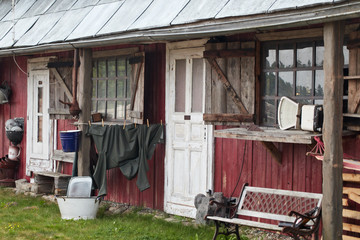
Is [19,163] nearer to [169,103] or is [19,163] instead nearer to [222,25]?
[169,103]

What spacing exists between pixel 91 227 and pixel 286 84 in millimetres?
3559

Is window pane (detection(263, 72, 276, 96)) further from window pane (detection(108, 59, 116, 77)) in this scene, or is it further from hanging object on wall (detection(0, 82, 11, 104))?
hanging object on wall (detection(0, 82, 11, 104))

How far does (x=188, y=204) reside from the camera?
9.05 meters

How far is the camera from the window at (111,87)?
9.96 meters

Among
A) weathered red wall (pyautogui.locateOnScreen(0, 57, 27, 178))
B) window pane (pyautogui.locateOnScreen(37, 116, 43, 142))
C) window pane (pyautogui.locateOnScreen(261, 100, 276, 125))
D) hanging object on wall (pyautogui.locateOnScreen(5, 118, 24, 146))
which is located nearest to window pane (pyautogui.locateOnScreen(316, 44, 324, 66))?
window pane (pyautogui.locateOnScreen(261, 100, 276, 125))

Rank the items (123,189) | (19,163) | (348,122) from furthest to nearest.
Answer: (19,163) → (123,189) → (348,122)

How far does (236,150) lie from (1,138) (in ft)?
23.9

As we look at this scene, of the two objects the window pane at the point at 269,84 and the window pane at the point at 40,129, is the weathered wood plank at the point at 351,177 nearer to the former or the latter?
the window pane at the point at 269,84

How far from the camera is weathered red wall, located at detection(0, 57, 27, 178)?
1280 cm

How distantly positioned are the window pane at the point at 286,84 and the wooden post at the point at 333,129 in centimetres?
138

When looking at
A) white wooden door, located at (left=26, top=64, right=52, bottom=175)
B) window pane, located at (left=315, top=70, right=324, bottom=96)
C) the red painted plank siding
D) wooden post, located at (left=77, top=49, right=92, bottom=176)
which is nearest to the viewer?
window pane, located at (left=315, top=70, right=324, bottom=96)

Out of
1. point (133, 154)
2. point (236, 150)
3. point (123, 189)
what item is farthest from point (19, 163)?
point (236, 150)

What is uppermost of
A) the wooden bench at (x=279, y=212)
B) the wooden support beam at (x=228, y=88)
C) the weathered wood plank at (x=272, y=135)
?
the wooden support beam at (x=228, y=88)

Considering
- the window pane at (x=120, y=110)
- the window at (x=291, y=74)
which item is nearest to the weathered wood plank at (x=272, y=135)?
the window at (x=291, y=74)
